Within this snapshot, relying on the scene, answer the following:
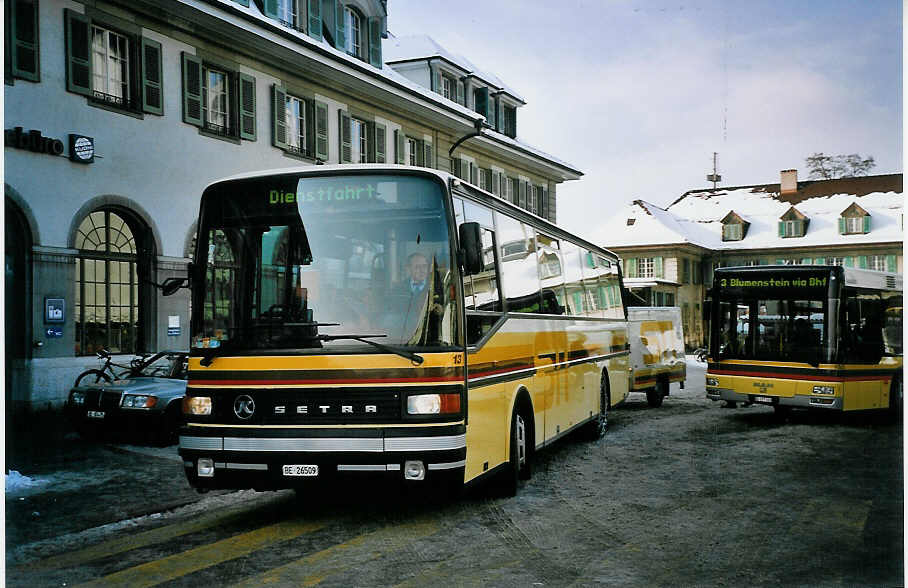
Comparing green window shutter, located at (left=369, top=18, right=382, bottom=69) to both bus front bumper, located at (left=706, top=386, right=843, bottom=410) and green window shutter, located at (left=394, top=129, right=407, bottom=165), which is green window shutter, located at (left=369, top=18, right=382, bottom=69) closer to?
green window shutter, located at (left=394, top=129, right=407, bottom=165)

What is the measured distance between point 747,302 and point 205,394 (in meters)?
11.4

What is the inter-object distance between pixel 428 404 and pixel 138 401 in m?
6.26

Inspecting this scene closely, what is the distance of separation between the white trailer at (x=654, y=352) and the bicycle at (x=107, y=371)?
9.53 metres

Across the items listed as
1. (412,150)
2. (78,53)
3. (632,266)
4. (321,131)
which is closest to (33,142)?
(78,53)

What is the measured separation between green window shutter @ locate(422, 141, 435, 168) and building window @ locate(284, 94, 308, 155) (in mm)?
3385

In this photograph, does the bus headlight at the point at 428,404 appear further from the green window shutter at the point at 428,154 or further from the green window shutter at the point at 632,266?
the green window shutter at the point at 632,266

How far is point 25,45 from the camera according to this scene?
Result: 1461 centimetres

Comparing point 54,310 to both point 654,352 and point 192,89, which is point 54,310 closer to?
point 192,89

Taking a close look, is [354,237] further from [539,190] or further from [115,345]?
[539,190]

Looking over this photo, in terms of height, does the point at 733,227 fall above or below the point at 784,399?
above

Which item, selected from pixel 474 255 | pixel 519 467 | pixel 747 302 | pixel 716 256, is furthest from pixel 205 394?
pixel 716 256

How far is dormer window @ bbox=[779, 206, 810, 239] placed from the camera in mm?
41059

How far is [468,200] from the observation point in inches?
338

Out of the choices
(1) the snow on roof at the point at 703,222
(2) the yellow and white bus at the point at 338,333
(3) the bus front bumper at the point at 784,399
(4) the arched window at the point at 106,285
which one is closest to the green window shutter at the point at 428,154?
(4) the arched window at the point at 106,285
